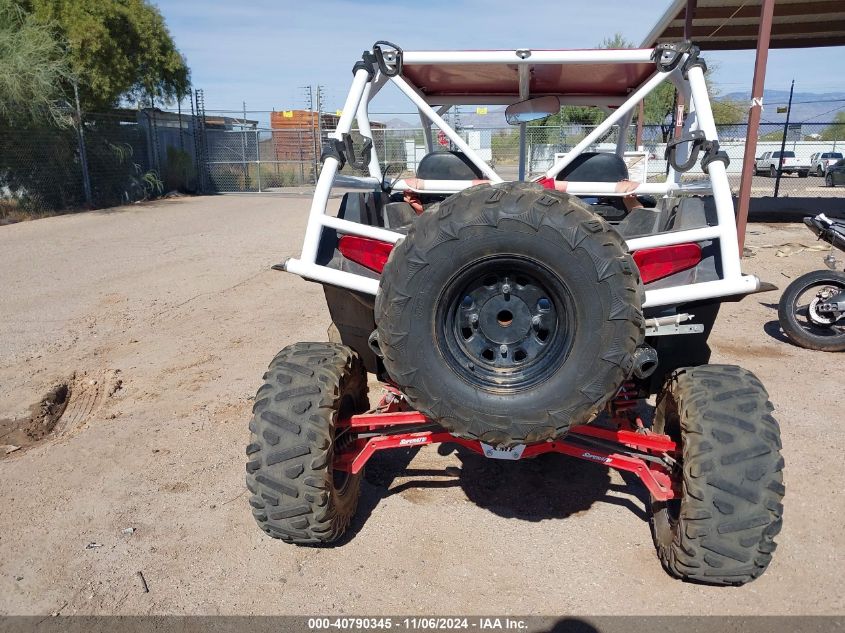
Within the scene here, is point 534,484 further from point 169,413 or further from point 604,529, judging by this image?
point 169,413

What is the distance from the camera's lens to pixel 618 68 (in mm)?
3932

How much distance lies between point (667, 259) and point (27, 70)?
16.1 m

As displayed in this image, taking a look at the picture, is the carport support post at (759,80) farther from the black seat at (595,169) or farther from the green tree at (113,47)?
the green tree at (113,47)

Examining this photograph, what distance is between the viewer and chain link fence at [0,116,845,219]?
15867 millimetres

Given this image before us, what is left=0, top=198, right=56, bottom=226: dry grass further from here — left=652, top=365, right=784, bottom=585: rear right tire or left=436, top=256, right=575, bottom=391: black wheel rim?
left=652, top=365, right=784, bottom=585: rear right tire

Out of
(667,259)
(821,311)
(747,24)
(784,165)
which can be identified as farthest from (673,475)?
(784,165)

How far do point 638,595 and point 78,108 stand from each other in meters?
17.9

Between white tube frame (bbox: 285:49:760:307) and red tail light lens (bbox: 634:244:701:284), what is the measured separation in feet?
0.29

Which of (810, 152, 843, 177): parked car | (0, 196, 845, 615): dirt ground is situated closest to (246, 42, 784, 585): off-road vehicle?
(0, 196, 845, 615): dirt ground

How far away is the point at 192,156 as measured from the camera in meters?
24.3

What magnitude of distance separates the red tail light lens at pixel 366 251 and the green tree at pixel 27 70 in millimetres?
14582

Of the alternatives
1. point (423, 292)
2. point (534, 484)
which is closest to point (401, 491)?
point (534, 484)

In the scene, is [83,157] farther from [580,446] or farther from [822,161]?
[822,161]

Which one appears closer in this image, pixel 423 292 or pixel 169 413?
pixel 423 292
